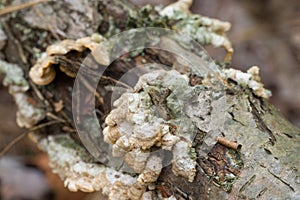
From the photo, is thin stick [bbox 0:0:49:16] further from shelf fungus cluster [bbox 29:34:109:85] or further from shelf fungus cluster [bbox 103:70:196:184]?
shelf fungus cluster [bbox 103:70:196:184]

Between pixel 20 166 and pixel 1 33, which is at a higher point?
pixel 1 33

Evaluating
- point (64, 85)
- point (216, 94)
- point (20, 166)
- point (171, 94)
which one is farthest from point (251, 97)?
point (20, 166)

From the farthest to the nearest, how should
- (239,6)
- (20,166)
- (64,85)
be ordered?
(239,6), (20,166), (64,85)

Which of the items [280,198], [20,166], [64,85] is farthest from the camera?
[20,166]

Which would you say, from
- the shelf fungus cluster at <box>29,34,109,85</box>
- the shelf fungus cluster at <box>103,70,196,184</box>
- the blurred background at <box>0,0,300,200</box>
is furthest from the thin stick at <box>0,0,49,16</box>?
the blurred background at <box>0,0,300,200</box>

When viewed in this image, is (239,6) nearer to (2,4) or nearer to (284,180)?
(2,4)

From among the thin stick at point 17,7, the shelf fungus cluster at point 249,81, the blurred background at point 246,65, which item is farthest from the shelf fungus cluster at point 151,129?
the blurred background at point 246,65
